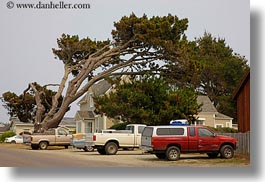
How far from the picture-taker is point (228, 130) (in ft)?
81.4

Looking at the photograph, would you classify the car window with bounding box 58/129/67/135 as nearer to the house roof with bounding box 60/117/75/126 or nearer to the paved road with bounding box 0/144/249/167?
the house roof with bounding box 60/117/75/126

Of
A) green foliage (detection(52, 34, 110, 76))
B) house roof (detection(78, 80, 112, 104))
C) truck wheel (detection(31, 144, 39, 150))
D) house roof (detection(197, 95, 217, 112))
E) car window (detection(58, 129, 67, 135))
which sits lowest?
truck wheel (detection(31, 144, 39, 150))

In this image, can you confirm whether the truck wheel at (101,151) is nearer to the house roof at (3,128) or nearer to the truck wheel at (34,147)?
the truck wheel at (34,147)

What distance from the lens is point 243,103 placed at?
2402 centimetres

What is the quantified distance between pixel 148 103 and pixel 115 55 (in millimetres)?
1848

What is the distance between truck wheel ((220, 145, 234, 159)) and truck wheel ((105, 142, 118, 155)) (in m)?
3.56

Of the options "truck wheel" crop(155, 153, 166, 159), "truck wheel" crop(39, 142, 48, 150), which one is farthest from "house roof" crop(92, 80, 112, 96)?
"truck wheel" crop(155, 153, 166, 159)

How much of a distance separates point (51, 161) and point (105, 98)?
2.90 metres

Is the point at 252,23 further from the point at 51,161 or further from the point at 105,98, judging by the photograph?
the point at 51,161

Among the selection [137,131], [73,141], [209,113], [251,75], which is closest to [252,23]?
[251,75]

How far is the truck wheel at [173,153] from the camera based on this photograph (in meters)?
24.0

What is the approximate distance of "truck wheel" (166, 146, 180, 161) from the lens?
24.0 metres

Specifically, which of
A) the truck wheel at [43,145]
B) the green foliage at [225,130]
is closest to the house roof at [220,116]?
the green foliage at [225,130]

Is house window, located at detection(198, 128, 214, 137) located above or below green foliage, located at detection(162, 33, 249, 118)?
below
